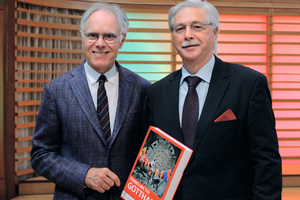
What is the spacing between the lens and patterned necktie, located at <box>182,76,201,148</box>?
144 cm

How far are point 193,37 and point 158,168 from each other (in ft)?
2.42

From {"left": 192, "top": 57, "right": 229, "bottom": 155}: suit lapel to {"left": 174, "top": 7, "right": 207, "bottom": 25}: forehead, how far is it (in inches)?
12.4

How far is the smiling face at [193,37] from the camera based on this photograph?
150 centimetres

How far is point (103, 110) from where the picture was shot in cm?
167

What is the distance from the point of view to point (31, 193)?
4477 millimetres

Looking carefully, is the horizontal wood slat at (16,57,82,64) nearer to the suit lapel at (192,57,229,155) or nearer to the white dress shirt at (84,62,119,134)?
the white dress shirt at (84,62,119,134)

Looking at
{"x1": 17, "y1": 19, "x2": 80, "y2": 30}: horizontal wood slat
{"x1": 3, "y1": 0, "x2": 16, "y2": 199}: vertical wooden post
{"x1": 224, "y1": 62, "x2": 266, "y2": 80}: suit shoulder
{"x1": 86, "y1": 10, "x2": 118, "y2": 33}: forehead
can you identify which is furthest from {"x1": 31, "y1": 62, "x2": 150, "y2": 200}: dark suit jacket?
{"x1": 17, "y1": 19, "x2": 80, "y2": 30}: horizontal wood slat

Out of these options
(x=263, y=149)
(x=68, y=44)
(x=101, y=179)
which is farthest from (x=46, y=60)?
(x=263, y=149)

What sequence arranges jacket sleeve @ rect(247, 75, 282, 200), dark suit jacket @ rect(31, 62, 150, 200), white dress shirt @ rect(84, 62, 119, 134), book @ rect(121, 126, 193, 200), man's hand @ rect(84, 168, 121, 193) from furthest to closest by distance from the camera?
white dress shirt @ rect(84, 62, 119, 134), dark suit jacket @ rect(31, 62, 150, 200), man's hand @ rect(84, 168, 121, 193), jacket sleeve @ rect(247, 75, 282, 200), book @ rect(121, 126, 193, 200)

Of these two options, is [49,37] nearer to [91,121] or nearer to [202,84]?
[91,121]

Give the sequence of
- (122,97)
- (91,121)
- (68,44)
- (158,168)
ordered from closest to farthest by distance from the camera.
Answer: (158,168) → (91,121) → (122,97) → (68,44)

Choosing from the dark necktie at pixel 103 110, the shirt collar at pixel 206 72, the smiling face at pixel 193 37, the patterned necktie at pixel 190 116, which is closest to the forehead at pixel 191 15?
the smiling face at pixel 193 37

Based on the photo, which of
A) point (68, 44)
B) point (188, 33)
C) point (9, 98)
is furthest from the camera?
point (68, 44)

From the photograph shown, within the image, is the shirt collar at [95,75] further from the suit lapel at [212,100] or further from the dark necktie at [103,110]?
the suit lapel at [212,100]
